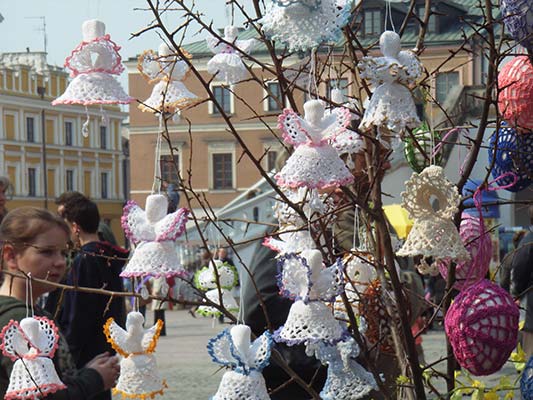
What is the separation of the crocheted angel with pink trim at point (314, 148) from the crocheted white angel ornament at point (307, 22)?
0.14m

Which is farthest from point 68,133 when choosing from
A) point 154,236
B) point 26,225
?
point 154,236

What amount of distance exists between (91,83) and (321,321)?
3.15 ft

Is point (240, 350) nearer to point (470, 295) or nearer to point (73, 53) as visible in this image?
point (470, 295)

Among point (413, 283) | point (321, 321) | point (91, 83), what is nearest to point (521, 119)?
point (321, 321)

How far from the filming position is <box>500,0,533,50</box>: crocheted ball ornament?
2354mm

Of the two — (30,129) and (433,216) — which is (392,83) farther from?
(30,129)

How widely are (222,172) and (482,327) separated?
50851 millimetres

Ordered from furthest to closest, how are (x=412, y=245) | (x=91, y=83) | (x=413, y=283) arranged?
(x=413, y=283) < (x=91, y=83) < (x=412, y=245)

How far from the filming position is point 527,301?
704cm

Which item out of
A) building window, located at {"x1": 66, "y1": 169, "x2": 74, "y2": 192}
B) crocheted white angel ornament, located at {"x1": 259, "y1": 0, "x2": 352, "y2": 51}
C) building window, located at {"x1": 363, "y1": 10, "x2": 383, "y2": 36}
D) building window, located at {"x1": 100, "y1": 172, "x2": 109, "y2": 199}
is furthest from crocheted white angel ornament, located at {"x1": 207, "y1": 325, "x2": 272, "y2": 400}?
building window, located at {"x1": 100, "y1": 172, "x2": 109, "y2": 199}

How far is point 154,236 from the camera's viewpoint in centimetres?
280

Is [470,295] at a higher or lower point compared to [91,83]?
lower

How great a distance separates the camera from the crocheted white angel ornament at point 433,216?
228 cm

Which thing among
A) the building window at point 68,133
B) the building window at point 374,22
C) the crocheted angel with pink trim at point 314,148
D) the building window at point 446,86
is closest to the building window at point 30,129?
the building window at point 68,133
